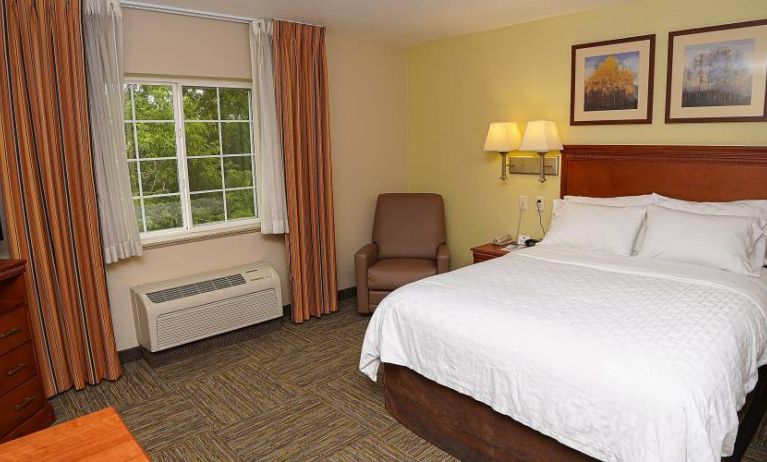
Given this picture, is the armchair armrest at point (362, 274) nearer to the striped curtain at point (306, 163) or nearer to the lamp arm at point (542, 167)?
the striped curtain at point (306, 163)

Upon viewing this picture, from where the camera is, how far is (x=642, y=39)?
140 inches

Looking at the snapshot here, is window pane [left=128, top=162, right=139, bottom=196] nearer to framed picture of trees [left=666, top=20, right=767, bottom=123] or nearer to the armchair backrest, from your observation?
the armchair backrest

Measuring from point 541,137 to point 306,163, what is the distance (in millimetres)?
1885

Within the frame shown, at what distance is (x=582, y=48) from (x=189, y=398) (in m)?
3.65

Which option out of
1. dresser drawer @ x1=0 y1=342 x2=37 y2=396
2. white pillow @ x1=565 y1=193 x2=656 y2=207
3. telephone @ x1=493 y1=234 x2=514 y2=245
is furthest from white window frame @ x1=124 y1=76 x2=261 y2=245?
white pillow @ x1=565 y1=193 x2=656 y2=207

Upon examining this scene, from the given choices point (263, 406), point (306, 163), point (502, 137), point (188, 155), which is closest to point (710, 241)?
point (502, 137)

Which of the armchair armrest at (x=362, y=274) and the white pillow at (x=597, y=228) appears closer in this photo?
the white pillow at (x=597, y=228)

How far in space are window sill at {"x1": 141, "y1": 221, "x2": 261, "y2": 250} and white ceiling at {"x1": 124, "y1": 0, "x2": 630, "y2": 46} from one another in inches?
63.4

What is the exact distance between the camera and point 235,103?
13.7 feet

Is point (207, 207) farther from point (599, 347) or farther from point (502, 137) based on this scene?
point (599, 347)

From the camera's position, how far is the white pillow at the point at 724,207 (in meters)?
3.06

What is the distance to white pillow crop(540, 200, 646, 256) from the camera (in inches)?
131

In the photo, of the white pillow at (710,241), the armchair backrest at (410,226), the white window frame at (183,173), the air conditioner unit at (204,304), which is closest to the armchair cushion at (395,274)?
the armchair backrest at (410,226)

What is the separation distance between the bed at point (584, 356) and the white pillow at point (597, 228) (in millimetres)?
163
